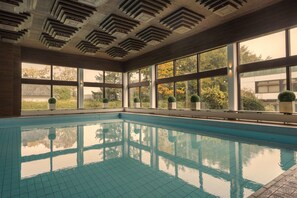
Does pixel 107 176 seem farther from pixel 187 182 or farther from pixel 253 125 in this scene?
pixel 253 125

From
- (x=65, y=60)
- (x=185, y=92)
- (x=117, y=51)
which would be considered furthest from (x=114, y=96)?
(x=185, y=92)

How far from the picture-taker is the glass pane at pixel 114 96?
42.9 feet

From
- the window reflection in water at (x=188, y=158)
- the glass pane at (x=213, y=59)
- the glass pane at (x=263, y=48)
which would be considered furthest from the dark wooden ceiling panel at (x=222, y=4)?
the window reflection in water at (x=188, y=158)

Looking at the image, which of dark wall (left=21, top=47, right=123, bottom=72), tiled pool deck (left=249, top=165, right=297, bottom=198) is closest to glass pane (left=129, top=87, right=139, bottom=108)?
dark wall (left=21, top=47, right=123, bottom=72)

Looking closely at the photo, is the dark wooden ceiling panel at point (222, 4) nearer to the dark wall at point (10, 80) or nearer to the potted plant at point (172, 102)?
the potted plant at point (172, 102)

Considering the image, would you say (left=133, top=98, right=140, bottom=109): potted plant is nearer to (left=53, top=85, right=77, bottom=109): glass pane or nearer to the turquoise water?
(left=53, top=85, right=77, bottom=109): glass pane

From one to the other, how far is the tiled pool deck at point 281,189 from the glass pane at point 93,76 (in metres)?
11.5

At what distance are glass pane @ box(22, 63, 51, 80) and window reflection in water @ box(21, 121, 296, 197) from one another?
638 cm

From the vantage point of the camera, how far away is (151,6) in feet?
16.9

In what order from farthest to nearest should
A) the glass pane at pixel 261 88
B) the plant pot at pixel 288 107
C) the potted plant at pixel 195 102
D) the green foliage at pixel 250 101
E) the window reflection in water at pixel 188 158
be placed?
the potted plant at pixel 195 102
the green foliage at pixel 250 101
the glass pane at pixel 261 88
the plant pot at pixel 288 107
the window reflection in water at pixel 188 158

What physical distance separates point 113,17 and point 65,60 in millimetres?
6331

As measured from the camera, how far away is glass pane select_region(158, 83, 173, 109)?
10422 millimetres

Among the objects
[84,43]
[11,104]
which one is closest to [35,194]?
[84,43]

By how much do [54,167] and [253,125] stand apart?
5.27 meters
